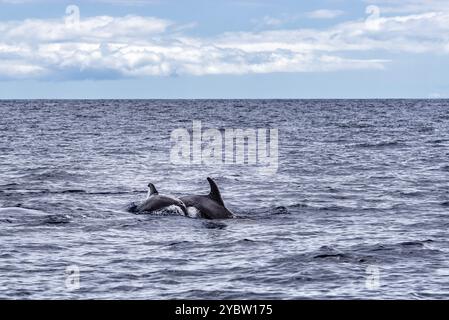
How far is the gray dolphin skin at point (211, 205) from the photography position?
20672 mm

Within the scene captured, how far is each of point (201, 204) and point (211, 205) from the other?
0.29 meters

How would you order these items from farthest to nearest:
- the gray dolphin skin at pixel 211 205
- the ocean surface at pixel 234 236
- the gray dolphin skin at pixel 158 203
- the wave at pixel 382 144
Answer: the wave at pixel 382 144, the gray dolphin skin at pixel 158 203, the gray dolphin skin at pixel 211 205, the ocean surface at pixel 234 236

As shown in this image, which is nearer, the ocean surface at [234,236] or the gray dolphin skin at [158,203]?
the ocean surface at [234,236]

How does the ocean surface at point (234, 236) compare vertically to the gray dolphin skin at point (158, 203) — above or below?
below

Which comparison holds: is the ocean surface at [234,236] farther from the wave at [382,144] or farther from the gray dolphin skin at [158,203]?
the wave at [382,144]

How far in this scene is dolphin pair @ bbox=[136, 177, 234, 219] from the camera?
20734 millimetres

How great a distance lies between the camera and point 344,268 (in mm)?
14547

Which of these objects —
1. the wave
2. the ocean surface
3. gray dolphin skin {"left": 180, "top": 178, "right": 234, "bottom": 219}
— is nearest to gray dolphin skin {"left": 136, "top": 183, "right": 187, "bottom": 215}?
gray dolphin skin {"left": 180, "top": 178, "right": 234, "bottom": 219}

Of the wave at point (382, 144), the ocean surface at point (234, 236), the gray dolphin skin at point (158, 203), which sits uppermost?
the gray dolphin skin at point (158, 203)

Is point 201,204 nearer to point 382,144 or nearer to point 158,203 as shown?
point 158,203

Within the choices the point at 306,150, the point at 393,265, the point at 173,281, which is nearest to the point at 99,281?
the point at 173,281

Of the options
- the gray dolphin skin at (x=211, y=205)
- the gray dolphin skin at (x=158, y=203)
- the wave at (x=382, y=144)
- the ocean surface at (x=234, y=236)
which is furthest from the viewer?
the wave at (x=382, y=144)

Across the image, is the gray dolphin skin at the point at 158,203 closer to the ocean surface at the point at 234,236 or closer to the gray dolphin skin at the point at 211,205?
the gray dolphin skin at the point at 211,205

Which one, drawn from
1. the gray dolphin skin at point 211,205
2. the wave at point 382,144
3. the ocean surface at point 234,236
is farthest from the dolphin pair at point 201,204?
the wave at point 382,144
